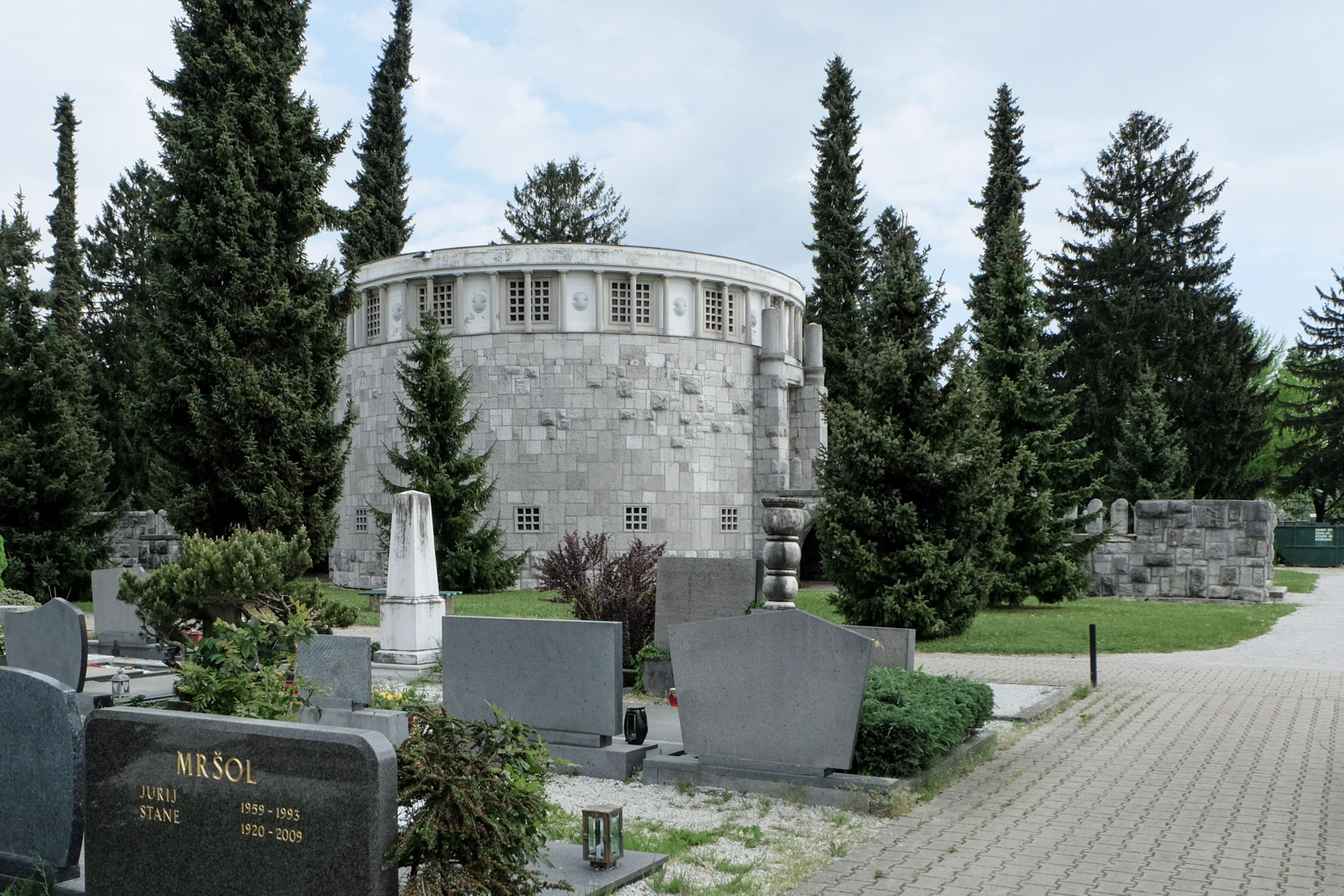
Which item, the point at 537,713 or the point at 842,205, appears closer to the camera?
the point at 537,713

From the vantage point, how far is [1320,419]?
164ft

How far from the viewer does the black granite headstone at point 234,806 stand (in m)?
4.39

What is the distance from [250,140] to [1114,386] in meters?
37.5

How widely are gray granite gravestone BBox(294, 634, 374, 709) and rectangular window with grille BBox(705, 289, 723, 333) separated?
24284mm

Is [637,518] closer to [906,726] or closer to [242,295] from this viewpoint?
[242,295]

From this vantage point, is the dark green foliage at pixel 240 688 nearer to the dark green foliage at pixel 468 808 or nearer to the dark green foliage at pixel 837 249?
the dark green foliage at pixel 468 808

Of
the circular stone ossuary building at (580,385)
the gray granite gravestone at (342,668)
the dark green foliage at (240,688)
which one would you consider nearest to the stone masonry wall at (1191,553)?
the circular stone ossuary building at (580,385)

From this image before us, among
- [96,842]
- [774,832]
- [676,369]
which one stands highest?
[676,369]

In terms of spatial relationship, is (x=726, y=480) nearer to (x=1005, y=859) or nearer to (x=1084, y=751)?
(x=1084, y=751)

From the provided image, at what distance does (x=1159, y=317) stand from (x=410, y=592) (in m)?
40.1

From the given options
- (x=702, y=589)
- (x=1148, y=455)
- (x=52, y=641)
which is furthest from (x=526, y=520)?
(x=1148, y=455)

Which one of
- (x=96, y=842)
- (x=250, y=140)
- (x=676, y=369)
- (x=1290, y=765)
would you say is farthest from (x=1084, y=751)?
(x=676, y=369)

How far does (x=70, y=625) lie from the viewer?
35.5 feet

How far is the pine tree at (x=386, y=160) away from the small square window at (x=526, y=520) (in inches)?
707
